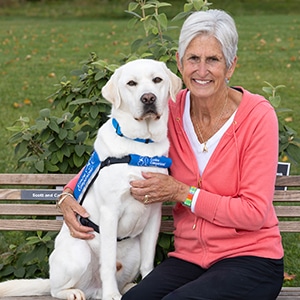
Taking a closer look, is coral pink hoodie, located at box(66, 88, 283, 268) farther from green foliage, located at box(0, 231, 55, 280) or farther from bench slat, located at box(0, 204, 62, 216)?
green foliage, located at box(0, 231, 55, 280)

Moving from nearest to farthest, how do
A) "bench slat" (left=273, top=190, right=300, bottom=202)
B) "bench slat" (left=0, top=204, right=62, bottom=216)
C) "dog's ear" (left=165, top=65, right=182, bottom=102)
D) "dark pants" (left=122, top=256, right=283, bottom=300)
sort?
1. "dark pants" (left=122, top=256, right=283, bottom=300)
2. "dog's ear" (left=165, top=65, right=182, bottom=102)
3. "bench slat" (left=273, top=190, right=300, bottom=202)
4. "bench slat" (left=0, top=204, right=62, bottom=216)

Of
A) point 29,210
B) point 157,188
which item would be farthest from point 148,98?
point 29,210

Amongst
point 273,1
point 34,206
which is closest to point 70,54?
point 34,206

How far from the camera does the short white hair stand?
10.7 feet

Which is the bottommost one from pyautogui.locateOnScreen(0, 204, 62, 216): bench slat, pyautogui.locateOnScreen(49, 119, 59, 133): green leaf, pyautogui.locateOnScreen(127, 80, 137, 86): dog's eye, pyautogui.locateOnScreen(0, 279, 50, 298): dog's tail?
pyautogui.locateOnScreen(0, 279, 50, 298): dog's tail

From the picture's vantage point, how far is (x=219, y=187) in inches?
132

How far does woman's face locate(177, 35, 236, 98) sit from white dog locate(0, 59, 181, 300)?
0.08 meters

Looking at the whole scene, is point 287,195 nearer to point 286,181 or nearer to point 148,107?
point 286,181

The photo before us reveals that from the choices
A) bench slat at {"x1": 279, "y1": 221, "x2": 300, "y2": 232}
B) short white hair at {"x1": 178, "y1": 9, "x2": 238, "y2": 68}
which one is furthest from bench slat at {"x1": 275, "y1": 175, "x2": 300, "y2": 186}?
short white hair at {"x1": 178, "y1": 9, "x2": 238, "y2": 68}

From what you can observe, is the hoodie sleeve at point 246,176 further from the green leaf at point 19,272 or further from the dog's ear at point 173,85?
the green leaf at point 19,272

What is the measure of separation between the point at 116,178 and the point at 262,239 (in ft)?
2.38

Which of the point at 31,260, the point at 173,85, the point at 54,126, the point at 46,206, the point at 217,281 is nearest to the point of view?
the point at 217,281

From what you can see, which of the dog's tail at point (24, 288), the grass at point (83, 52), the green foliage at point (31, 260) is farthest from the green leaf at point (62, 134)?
the grass at point (83, 52)

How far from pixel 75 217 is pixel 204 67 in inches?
37.5
